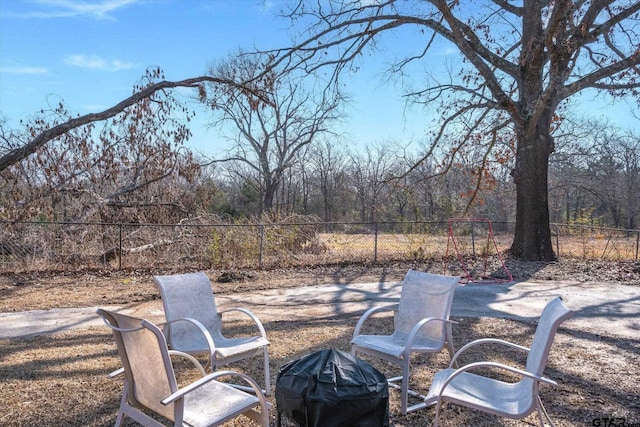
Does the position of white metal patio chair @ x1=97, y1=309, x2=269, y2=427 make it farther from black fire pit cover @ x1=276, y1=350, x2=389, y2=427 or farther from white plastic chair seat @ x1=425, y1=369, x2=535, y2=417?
white plastic chair seat @ x1=425, y1=369, x2=535, y2=417

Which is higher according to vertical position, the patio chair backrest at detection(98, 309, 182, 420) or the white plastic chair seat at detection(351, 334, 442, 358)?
the patio chair backrest at detection(98, 309, 182, 420)

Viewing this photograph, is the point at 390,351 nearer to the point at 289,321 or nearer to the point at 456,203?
the point at 289,321

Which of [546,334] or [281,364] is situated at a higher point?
[546,334]

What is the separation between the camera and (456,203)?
26.7 meters

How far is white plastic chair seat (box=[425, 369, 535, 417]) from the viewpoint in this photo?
2846 millimetres

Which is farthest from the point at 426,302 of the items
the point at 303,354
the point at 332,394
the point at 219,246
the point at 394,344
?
the point at 219,246

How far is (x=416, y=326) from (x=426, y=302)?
0.67 metres

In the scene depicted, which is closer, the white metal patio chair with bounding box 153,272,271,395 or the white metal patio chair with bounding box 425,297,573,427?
the white metal patio chair with bounding box 425,297,573,427

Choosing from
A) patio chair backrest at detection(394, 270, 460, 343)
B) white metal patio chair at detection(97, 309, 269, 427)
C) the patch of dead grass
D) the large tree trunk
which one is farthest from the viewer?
the large tree trunk

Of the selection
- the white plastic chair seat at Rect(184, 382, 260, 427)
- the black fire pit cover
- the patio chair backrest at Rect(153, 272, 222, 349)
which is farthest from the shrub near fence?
the black fire pit cover

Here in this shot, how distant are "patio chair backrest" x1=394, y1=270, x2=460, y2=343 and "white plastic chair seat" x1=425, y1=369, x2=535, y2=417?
80 centimetres

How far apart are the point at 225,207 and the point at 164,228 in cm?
1653

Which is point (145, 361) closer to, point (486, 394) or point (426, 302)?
point (486, 394)

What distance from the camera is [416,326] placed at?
12.3 feet
